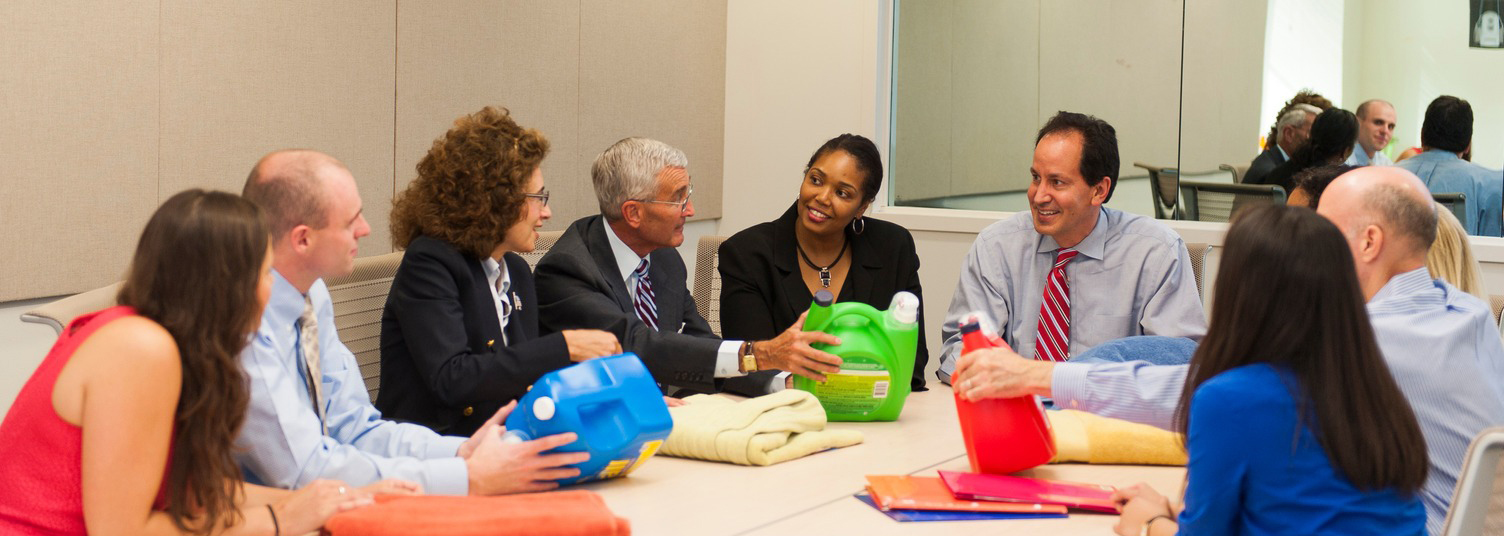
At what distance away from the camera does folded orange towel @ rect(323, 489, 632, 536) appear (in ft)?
5.20

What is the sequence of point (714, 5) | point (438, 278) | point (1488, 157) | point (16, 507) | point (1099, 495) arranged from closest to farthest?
point (16, 507) → point (1099, 495) → point (438, 278) → point (1488, 157) → point (714, 5)

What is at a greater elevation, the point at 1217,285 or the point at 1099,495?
the point at 1217,285

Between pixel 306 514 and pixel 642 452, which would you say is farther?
pixel 642 452

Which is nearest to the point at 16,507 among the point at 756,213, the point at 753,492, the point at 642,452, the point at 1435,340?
the point at 642,452

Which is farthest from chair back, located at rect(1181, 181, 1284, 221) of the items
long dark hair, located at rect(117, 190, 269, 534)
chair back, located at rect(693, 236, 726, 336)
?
long dark hair, located at rect(117, 190, 269, 534)

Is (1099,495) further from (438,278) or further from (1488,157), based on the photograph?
(1488,157)

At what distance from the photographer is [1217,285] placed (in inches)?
62.2

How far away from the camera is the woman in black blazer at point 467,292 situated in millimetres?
2354

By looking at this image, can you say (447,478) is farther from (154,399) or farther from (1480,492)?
(1480,492)

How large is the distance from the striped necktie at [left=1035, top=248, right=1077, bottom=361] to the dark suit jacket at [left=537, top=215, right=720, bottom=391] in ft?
2.81

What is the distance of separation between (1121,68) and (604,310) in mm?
3173

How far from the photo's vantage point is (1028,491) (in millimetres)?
1950

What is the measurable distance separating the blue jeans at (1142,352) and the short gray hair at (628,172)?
3.40 feet

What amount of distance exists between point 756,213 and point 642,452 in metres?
3.85
